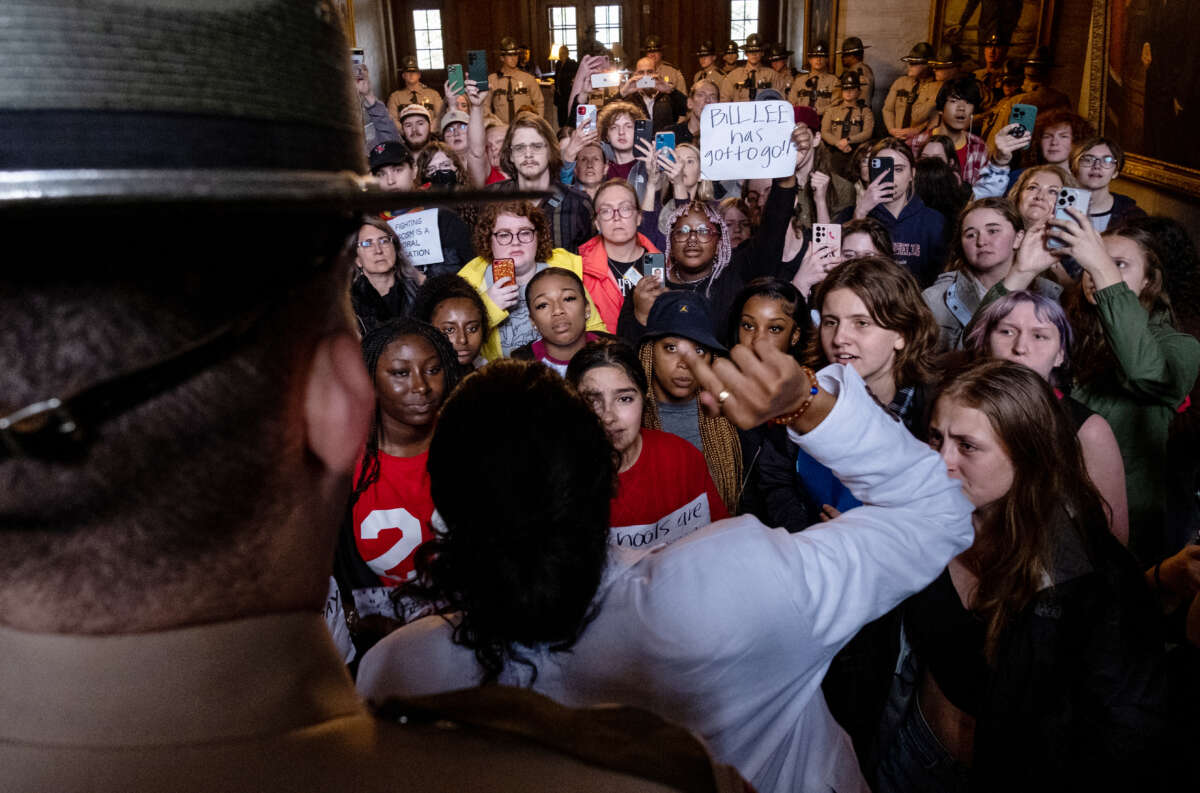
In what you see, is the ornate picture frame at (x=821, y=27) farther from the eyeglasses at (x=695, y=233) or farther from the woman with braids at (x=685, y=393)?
the woman with braids at (x=685, y=393)

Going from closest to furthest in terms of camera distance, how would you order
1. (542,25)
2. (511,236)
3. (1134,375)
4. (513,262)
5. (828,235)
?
(1134,375)
(828,235)
(513,262)
(511,236)
(542,25)

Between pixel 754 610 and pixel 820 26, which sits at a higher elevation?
pixel 820 26

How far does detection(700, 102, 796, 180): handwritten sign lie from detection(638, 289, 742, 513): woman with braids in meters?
1.42

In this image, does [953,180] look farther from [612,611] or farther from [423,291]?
[612,611]

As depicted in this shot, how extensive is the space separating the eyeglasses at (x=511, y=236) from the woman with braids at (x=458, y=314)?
22.8 inches

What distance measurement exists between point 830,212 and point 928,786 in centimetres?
478

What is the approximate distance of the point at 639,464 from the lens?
255 centimetres

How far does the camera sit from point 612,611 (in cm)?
118

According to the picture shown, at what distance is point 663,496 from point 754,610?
1375mm

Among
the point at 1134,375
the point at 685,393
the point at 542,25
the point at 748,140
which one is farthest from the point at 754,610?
the point at 542,25

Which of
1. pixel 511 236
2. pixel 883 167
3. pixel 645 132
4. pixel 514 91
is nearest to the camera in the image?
pixel 511 236

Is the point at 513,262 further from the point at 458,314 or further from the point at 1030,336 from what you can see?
the point at 1030,336

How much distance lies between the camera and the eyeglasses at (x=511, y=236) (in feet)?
13.4

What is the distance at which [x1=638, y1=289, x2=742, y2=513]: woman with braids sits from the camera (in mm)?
2979
